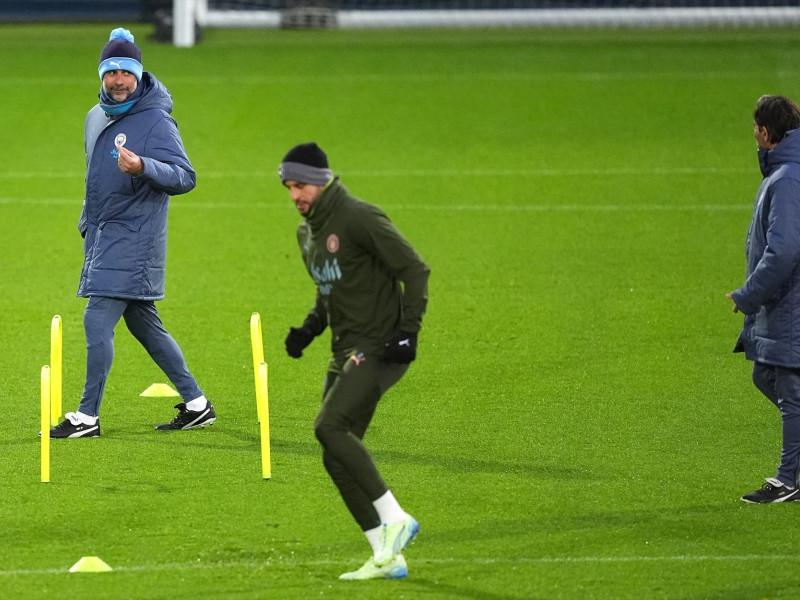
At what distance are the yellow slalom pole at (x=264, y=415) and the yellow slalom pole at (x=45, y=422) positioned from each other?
41.3 inches

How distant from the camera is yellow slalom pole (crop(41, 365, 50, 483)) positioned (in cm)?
747

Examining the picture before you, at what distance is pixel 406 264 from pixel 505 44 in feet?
67.0

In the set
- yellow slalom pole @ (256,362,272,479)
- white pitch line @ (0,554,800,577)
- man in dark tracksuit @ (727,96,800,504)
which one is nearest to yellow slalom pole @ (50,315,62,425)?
yellow slalom pole @ (256,362,272,479)

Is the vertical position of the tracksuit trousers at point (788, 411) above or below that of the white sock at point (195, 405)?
above

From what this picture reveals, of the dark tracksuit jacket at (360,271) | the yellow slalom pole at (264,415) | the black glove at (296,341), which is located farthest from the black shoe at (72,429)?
the dark tracksuit jacket at (360,271)

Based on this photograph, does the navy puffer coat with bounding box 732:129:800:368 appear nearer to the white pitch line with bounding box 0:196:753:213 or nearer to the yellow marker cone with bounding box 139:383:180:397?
the yellow marker cone with bounding box 139:383:180:397

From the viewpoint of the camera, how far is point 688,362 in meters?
10.8

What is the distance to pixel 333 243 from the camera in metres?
6.40

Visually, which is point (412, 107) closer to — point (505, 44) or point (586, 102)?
point (586, 102)

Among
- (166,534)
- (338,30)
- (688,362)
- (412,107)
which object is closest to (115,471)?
(166,534)

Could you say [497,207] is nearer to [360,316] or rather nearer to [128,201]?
[128,201]

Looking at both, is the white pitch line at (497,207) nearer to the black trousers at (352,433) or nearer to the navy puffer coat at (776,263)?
the navy puffer coat at (776,263)

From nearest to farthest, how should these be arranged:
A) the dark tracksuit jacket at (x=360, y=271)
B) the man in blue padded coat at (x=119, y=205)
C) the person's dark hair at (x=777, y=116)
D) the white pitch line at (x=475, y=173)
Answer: the dark tracksuit jacket at (x=360, y=271)
the person's dark hair at (x=777, y=116)
the man in blue padded coat at (x=119, y=205)
the white pitch line at (x=475, y=173)

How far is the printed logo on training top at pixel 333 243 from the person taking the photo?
6.39 m
